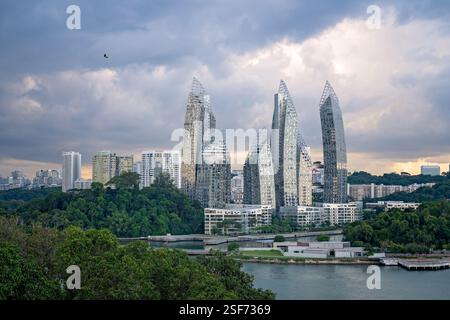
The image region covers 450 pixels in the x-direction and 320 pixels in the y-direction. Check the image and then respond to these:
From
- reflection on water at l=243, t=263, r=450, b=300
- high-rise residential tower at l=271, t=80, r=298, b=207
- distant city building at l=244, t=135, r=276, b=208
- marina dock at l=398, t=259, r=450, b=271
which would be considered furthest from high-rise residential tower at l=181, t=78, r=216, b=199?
marina dock at l=398, t=259, r=450, b=271

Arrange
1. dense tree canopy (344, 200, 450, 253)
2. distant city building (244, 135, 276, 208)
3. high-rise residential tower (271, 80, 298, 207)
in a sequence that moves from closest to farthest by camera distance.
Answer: dense tree canopy (344, 200, 450, 253)
distant city building (244, 135, 276, 208)
high-rise residential tower (271, 80, 298, 207)

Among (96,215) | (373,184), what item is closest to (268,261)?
(96,215)

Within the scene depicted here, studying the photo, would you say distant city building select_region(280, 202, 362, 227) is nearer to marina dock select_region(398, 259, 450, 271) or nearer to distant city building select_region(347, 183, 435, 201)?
marina dock select_region(398, 259, 450, 271)

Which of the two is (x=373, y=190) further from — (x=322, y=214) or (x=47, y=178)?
(x=47, y=178)

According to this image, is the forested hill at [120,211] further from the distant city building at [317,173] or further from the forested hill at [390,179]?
the forested hill at [390,179]

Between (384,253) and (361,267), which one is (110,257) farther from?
(384,253)

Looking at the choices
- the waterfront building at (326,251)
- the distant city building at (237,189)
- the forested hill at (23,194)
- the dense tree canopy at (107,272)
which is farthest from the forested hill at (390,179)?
the dense tree canopy at (107,272)

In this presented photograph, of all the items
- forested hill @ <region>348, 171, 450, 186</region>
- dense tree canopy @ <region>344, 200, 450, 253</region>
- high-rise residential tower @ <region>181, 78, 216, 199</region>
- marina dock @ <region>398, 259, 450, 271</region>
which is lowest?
marina dock @ <region>398, 259, 450, 271</region>
